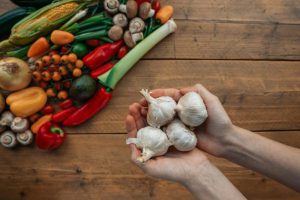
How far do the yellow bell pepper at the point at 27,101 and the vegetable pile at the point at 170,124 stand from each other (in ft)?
1.40

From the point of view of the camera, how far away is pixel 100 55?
1.14 metres

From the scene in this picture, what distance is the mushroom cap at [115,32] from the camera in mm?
1146

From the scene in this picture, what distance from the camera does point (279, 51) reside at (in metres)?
1.30

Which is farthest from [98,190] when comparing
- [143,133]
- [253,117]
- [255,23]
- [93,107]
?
[255,23]

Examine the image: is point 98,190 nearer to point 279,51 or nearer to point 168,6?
A: point 168,6

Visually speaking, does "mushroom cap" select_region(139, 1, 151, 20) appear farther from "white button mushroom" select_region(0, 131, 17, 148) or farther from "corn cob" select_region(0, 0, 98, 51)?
"white button mushroom" select_region(0, 131, 17, 148)

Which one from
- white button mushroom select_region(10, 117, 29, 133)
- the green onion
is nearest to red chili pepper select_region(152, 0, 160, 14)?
the green onion

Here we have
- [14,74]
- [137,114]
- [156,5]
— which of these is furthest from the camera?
[156,5]

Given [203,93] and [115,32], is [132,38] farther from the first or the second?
[203,93]

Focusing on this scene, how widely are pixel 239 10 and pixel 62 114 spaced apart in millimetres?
774

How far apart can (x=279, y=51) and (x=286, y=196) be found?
0.56m

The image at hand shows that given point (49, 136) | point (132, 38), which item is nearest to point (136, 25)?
point (132, 38)

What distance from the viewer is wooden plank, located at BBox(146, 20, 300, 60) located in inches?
48.6

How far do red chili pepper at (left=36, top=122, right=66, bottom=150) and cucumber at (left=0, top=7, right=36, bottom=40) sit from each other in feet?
1.15
